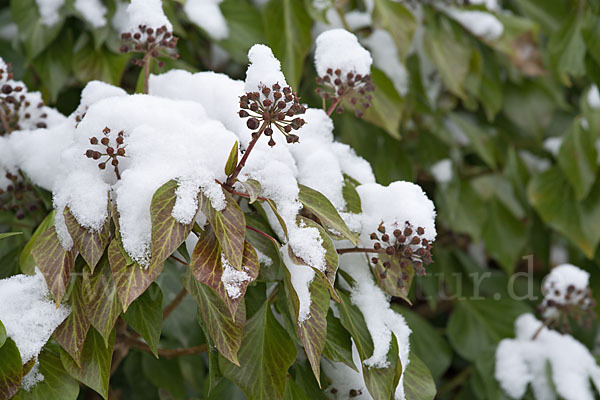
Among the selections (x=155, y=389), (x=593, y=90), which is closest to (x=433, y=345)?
(x=155, y=389)

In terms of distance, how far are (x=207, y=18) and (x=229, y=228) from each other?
636mm

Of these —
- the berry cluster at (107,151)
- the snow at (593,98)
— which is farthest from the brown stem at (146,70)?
the snow at (593,98)

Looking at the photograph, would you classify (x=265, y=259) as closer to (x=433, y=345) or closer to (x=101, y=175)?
(x=101, y=175)

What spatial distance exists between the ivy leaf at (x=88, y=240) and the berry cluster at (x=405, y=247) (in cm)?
28

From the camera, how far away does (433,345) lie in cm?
133

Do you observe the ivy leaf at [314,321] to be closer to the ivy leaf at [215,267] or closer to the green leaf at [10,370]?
the ivy leaf at [215,267]

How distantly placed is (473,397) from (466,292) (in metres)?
0.26

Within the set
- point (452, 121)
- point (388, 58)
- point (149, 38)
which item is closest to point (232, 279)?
point (149, 38)

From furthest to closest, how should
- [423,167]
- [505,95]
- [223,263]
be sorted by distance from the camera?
[505,95]
[423,167]
[223,263]

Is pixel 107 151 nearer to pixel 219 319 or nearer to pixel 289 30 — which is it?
pixel 219 319

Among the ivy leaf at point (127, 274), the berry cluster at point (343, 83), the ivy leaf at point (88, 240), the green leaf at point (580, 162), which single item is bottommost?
the green leaf at point (580, 162)

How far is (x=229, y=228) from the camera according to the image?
23.5 inches

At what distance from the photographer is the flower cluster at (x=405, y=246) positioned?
67 cm

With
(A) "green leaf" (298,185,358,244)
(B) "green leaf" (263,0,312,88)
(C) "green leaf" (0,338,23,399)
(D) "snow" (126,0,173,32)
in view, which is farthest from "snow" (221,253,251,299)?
(B) "green leaf" (263,0,312,88)
